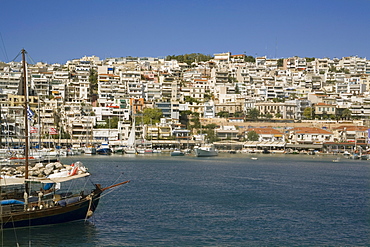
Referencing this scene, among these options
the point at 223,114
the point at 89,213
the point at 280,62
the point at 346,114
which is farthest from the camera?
the point at 280,62

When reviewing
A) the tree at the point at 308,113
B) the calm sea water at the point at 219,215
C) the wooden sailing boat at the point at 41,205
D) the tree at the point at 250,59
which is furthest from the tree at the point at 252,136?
the wooden sailing boat at the point at 41,205

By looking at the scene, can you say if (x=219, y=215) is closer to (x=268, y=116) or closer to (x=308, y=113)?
(x=268, y=116)

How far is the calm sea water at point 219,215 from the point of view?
2055 centimetres

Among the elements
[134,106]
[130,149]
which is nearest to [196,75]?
[134,106]

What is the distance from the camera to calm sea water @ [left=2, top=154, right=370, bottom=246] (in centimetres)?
2055

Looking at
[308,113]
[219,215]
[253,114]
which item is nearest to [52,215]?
[219,215]

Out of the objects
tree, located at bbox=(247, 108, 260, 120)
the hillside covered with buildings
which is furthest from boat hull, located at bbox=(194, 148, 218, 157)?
tree, located at bbox=(247, 108, 260, 120)

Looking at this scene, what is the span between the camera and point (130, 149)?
257ft

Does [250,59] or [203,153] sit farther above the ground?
[250,59]

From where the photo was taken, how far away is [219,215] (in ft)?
82.9

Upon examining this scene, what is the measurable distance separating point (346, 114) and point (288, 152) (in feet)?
66.9

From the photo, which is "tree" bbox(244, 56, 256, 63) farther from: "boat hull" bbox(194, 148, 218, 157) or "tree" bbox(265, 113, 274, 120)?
"boat hull" bbox(194, 148, 218, 157)

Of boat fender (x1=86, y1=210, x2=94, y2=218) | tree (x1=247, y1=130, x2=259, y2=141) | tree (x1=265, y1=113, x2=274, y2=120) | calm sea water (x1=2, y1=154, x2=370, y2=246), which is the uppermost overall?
tree (x1=265, y1=113, x2=274, y2=120)

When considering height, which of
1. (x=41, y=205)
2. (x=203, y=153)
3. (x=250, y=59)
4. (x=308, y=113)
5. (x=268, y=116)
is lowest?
(x=203, y=153)
